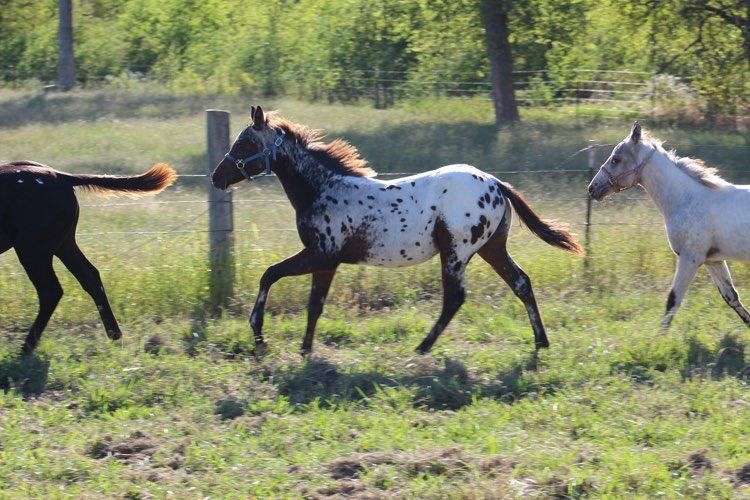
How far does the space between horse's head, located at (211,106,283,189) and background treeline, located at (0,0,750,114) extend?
13.6m

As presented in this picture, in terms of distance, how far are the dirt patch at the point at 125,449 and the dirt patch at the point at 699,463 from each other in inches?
121

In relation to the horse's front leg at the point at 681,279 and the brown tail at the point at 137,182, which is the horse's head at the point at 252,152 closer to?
the brown tail at the point at 137,182

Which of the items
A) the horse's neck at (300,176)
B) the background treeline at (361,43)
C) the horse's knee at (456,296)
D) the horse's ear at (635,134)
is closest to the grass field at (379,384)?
the horse's knee at (456,296)

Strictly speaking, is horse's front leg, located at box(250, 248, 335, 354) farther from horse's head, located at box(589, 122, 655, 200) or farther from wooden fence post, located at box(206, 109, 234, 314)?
horse's head, located at box(589, 122, 655, 200)

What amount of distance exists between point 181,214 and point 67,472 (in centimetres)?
849

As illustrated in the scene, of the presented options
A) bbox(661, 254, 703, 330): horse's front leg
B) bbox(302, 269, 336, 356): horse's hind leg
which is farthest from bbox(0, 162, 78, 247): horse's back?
bbox(661, 254, 703, 330): horse's front leg

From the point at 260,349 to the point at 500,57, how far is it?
51.6 feet

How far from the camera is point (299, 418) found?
6.85m

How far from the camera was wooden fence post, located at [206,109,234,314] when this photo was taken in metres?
9.71

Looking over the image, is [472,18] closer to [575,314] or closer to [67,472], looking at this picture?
[575,314]

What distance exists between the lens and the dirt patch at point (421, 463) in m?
5.91

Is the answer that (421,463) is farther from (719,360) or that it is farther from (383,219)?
(719,360)

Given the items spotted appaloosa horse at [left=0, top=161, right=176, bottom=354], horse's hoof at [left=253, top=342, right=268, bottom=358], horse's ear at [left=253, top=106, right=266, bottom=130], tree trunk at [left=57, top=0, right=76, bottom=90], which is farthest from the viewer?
tree trunk at [left=57, top=0, right=76, bottom=90]

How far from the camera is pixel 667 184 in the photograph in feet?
29.7
